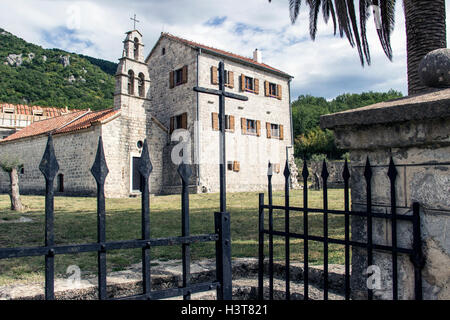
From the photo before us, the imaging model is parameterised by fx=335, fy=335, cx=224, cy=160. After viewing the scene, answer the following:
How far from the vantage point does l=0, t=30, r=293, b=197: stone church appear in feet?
56.9

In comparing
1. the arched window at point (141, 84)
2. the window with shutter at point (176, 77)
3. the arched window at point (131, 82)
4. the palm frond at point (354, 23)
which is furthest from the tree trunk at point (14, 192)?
the window with shutter at point (176, 77)

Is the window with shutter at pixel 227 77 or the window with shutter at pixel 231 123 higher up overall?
the window with shutter at pixel 227 77

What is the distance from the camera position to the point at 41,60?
2136 inches

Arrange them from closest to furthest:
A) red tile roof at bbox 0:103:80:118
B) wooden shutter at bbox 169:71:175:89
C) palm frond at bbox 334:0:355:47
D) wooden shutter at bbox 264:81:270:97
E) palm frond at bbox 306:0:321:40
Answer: palm frond at bbox 334:0:355:47
palm frond at bbox 306:0:321:40
wooden shutter at bbox 169:71:175:89
wooden shutter at bbox 264:81:270:97
red tile roof at bbox 0:103:80:118

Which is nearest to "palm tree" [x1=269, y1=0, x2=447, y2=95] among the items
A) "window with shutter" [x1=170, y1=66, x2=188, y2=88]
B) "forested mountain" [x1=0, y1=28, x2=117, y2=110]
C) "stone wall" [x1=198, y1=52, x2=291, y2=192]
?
"stone wall" [x1=198, y1=52, x2=291, y2=192]

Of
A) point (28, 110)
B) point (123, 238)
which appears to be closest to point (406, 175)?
point (123, 238)

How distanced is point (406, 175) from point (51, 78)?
55.8 meters

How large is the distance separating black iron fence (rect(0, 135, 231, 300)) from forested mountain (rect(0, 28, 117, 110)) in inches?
1611

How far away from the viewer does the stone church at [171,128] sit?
17.3 m

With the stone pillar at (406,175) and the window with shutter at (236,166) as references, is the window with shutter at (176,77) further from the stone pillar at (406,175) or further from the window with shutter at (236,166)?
the stone pillar at (406,175)

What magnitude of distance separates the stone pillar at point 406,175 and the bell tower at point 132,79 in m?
16.6

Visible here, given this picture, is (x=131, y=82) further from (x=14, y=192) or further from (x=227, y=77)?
(x=14, y=192)

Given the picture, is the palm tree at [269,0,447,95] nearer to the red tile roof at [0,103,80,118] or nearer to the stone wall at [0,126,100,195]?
the stone wall at [0,126,100,195]
